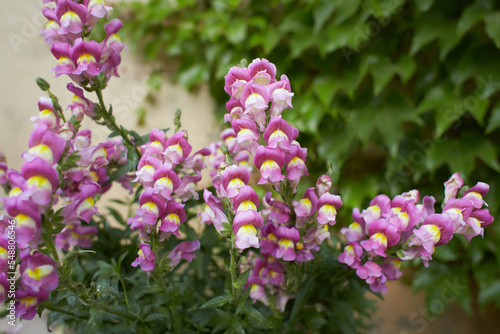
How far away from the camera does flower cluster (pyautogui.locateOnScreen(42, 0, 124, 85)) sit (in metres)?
0.46

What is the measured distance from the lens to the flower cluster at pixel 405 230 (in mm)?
446

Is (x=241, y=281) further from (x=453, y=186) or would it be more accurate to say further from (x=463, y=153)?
(x=463, y=153)

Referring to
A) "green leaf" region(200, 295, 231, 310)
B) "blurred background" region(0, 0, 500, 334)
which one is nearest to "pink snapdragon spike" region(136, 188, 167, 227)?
"green leaf" region(200, 295, 231, 310)

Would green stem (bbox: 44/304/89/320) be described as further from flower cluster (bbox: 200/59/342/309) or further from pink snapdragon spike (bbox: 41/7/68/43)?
pink snapdragon spike (bbox: 41/7/68/43)

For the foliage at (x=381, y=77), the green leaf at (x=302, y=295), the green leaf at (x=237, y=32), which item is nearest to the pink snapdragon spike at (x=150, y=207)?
the green leaf at (x=302, y=295)

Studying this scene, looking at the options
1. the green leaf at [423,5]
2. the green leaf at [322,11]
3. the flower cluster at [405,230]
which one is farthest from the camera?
the green leaf at [322,11]

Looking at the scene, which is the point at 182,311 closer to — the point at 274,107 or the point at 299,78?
the point at 274,107

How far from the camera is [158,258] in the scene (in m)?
0.48

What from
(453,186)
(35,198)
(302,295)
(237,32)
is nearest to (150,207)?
(35,198)

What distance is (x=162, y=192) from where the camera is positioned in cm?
43

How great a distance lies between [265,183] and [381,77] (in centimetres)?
88

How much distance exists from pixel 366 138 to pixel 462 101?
27cm

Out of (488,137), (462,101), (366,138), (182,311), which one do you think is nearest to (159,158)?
(182,311)

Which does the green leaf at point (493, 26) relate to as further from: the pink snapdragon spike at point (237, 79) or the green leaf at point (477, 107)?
the pink snapdragon spike at point (237, 79)
